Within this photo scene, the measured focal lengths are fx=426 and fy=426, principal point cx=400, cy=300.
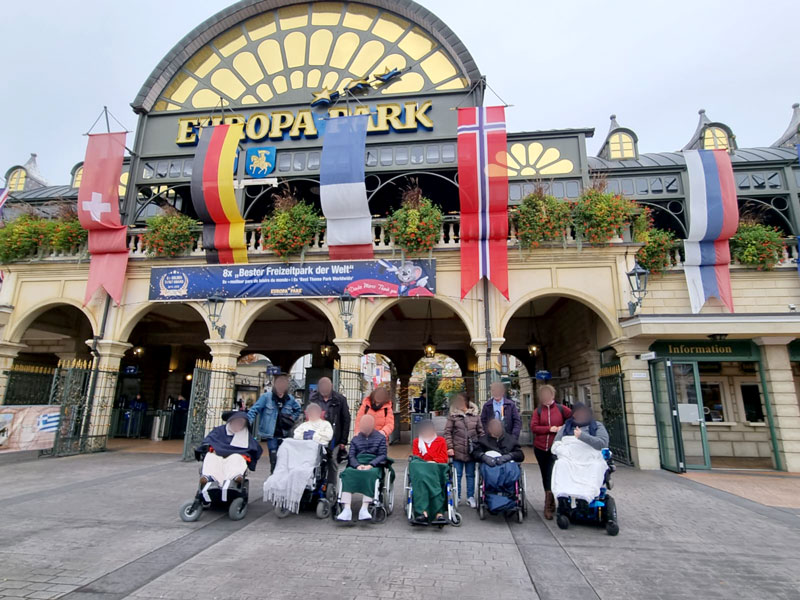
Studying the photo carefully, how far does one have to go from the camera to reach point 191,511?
5172 millimetres

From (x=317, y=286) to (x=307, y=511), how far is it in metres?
6.49

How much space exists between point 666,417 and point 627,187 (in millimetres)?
7143

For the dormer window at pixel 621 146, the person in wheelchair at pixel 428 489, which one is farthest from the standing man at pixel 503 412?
the dormer window at pixel 621 146

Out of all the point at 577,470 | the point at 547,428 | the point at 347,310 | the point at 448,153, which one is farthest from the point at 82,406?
the point at 448,153

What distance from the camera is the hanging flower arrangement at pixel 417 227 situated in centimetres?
1078

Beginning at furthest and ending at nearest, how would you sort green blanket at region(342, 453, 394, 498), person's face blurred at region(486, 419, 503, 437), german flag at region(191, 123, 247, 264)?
german flag at region(191, 123, 247, 264)
person's face blurred at region(486, 419, 503, 437)
green blanket at region(342, 453, 394, 498)

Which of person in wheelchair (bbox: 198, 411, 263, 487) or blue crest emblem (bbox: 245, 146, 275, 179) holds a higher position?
blue crest emblem (bbox: 245, 146, 275, 179)

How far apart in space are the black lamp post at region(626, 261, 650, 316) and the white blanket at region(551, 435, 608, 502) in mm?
5892

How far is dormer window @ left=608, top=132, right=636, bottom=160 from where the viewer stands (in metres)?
14.6

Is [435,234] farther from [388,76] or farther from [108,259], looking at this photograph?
[108,259]

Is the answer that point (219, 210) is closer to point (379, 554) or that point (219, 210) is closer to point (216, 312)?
point (216, 312)

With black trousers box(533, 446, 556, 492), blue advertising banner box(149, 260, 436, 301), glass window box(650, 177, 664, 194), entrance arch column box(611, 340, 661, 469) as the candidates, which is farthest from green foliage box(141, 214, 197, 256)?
glass window box(650, 177, 664, 194)

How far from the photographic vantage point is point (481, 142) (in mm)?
11062

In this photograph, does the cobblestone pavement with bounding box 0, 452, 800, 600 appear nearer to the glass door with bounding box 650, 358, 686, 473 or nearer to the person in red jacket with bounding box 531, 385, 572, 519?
the person in red jacket with bounding box 531, 385, 572, 519
